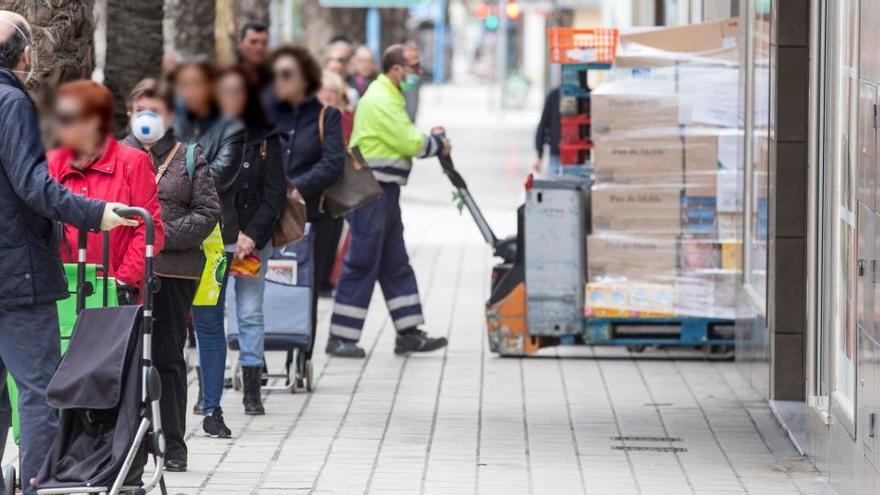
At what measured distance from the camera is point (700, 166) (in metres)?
11.2

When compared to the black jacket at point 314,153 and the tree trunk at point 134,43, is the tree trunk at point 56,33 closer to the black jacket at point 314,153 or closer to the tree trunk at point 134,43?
the black jacket at point 314,153

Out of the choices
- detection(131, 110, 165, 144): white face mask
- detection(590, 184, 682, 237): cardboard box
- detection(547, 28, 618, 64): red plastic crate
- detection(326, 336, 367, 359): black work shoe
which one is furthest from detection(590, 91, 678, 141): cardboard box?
detection(131, 110, 165, 144): white face mask

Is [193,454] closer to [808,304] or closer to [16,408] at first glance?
[16,408]

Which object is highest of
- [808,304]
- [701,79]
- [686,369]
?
[701,79]

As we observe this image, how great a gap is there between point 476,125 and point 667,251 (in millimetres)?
33255

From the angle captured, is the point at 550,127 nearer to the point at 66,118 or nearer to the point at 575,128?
the point at 575,128

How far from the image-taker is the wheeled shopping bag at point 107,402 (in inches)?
257

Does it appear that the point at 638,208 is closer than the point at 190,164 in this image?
No

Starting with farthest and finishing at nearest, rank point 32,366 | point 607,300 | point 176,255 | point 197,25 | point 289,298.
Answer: point 197,25 < point 607,300 < point 289,298 < point 176,255 < point 32,366

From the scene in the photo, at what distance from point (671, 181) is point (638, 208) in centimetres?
25

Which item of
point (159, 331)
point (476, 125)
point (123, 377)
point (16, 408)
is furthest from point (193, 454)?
point (476, 125)

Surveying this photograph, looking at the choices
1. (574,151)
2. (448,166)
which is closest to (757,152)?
(448,166)

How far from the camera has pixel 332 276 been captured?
15.1 metres

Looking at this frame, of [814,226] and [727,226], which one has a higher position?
[814,226]
